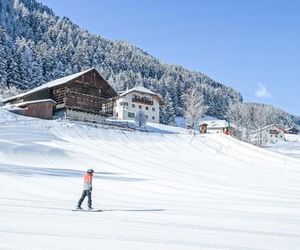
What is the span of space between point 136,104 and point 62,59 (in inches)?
1763

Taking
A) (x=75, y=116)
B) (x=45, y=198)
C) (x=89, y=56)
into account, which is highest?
(x=89, y=56)

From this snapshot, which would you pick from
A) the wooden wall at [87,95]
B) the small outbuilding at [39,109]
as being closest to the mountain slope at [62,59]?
the wooden wall at [87,95]

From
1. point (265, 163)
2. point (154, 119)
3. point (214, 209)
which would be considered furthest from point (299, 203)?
point (154, 119)

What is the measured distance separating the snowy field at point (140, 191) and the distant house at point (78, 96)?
51.5 feet

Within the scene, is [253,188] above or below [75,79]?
below

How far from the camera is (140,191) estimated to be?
26.8m

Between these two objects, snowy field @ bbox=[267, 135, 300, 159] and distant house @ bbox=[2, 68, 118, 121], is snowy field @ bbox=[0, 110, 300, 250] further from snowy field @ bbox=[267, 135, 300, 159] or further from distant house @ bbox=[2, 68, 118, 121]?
snowy field @ bbox=[267, 135, 300, 159]

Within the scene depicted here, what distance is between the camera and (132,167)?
38.6 m

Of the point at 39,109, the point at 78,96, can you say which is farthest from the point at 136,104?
the point at 39,109

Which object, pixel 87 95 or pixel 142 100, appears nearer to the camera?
pixel 87 95

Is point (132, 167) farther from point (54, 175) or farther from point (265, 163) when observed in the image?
point (265, 163)

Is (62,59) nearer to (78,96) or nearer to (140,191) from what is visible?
(78,96)

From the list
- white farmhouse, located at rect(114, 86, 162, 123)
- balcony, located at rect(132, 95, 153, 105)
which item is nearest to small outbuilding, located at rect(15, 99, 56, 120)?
white farmhouse, located at rect(114, 86, 162, 123)

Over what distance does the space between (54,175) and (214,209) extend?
13.2m
